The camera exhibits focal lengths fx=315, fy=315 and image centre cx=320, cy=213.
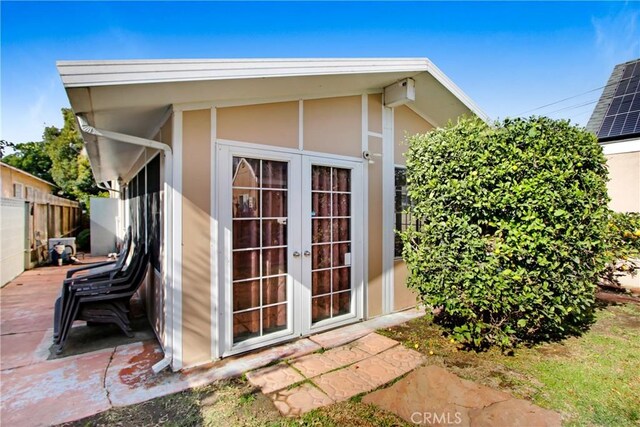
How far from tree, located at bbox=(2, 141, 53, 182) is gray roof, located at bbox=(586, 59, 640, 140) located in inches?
1309

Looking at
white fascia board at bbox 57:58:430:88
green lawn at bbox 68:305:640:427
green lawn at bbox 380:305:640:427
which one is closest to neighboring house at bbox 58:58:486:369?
white fascia board at bbox 57:58:430:88

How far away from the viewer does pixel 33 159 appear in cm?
2600

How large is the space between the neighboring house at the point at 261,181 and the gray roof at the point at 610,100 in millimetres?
4864

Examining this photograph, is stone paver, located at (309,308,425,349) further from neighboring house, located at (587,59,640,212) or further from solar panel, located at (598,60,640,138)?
solar panel, located at (598,60,640,138)

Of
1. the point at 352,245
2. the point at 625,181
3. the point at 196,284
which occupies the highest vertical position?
the point at 625,181

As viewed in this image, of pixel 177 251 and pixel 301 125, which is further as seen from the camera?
pixel 301 125

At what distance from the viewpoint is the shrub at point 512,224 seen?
3455mm

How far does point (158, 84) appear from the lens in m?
2.84

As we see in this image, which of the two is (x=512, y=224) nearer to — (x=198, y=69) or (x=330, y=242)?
(x=330, y=242)

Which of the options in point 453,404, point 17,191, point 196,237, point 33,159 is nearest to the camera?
point 453,404

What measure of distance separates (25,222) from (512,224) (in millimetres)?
12352

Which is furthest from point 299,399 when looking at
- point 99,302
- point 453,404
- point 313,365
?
point 99,302

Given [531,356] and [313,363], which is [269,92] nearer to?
[313,363]

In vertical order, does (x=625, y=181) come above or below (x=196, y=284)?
above
